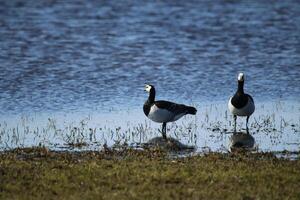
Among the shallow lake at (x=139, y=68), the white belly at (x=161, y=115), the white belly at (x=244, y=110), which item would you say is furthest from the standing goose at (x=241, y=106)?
the white belly at (x=161, y=115)

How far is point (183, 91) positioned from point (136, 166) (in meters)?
10.7

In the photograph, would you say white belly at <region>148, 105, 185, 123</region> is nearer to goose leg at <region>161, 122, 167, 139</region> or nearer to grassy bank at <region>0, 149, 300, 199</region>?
goose leg at <region>161, 122, 167, 139</region>

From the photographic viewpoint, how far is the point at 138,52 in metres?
32.6

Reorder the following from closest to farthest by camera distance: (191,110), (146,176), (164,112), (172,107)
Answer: (146,176)
(164,112)
(172,107)
(191,110)

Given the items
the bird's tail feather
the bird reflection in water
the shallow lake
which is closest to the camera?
the bird reflection in water

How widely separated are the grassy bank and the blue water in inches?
265

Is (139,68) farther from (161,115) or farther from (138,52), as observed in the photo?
(161,115)

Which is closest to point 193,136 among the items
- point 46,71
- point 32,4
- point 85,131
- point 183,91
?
point 85,131

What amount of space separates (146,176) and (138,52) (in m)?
20.2

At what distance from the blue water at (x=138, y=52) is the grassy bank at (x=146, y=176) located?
674 cm

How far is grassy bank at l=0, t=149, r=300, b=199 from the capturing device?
1174 cm

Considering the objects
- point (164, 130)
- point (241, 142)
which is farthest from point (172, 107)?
point (241, 142)

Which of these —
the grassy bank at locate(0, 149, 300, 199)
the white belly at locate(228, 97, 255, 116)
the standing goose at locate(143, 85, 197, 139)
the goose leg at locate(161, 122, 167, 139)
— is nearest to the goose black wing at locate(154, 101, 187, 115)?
the standing goose at locate(143, 85, 197, 139)

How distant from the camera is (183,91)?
2394 cm
